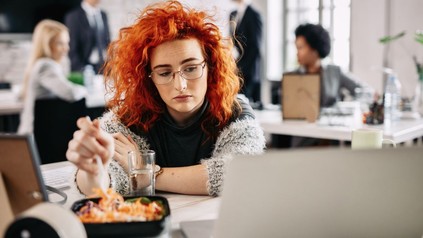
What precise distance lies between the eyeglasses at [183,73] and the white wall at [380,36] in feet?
12.3

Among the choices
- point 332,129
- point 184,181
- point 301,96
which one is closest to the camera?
point 184,181

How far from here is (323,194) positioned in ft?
2.75

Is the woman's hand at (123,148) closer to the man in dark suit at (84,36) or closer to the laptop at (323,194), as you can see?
the laptop at (323,194)

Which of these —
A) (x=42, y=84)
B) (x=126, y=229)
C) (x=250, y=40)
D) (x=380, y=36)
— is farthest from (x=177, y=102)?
(x=380, y=36)

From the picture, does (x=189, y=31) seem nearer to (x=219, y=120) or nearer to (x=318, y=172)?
(x=219, y=120)

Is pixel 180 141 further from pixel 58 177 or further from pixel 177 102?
pixel 58 177

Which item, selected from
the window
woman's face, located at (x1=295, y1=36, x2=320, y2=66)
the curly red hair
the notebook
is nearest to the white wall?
the window

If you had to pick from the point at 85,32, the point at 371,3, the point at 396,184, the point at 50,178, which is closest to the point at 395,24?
the point at 371,3

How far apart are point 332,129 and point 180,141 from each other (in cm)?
125

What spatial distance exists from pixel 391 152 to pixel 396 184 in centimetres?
6

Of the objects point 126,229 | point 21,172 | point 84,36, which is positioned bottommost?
point 126,229

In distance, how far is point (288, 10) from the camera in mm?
6562

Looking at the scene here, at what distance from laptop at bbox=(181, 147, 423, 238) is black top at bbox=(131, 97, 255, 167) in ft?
2.74

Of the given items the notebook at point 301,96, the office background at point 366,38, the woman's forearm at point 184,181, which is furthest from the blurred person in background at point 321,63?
the woman's forearm at point 184,181
